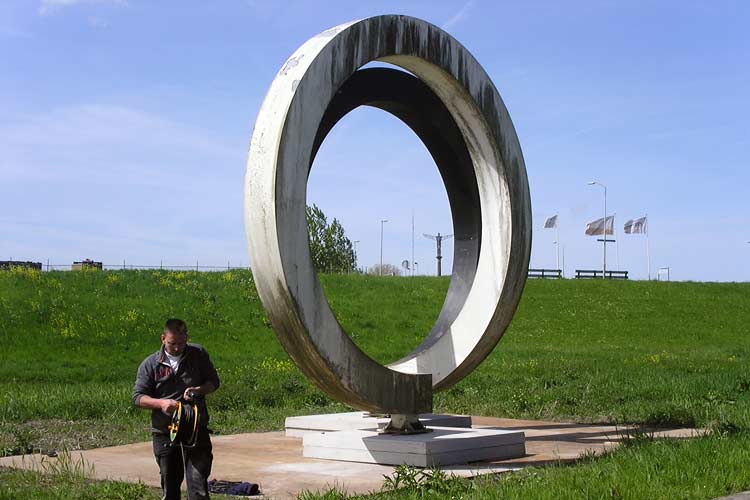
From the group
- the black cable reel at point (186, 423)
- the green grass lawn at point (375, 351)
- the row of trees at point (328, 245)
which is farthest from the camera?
the row of trees at point (328, 245)

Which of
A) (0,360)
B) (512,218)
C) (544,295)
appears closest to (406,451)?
(512,218)

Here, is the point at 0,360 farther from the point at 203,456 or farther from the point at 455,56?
the point at 203,456

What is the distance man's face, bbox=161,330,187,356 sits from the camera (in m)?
7.59

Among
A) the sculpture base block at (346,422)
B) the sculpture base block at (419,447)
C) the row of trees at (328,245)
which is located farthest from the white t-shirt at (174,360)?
the row of trees at (328,245)

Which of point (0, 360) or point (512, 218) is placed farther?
point (0, 360)

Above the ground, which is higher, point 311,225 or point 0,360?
point 311,225

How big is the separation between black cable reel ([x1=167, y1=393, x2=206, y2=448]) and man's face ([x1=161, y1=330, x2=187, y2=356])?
1.21 ft

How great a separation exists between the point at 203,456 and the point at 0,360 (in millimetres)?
23107

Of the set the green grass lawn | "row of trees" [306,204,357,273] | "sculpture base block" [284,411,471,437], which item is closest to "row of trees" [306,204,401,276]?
"row of trees" [306,204,357,273]

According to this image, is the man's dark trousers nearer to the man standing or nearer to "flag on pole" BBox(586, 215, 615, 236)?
the man standing

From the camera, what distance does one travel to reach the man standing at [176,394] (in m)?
7.59

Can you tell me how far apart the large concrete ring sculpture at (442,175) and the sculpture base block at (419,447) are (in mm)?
422

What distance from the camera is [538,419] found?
15.1 m

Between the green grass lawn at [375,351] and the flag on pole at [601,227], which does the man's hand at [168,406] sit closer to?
the green grass lawn at [375,351]
